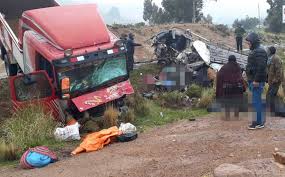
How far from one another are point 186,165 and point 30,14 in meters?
6.58

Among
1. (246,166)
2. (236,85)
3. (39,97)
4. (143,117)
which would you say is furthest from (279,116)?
(39,97)

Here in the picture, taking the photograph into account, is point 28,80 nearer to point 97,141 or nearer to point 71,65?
point 71,65

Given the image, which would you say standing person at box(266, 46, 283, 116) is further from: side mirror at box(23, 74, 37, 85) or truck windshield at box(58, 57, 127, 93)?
side mirror at box(23, 74, 37, 85)

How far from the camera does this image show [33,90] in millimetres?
11211

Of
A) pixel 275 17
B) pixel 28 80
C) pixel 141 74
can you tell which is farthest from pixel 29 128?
pixel 275 17

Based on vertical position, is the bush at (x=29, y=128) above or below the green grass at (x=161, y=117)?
above

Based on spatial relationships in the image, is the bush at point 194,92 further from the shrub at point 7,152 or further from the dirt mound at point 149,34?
the dirt mound at point 149,34

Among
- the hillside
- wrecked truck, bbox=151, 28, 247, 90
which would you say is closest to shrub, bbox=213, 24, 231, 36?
wrecked truck, bbox=151, 28, 247, 90

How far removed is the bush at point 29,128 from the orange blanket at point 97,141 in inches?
42.3

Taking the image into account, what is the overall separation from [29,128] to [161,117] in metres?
3.56

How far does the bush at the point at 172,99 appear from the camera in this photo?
1422 centimetres

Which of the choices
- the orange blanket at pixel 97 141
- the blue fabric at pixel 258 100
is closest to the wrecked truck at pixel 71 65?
the orange blanket at pixel 97 141

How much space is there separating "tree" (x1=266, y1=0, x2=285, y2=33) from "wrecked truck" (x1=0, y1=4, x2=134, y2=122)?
1697 inches

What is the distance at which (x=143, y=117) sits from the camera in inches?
508
